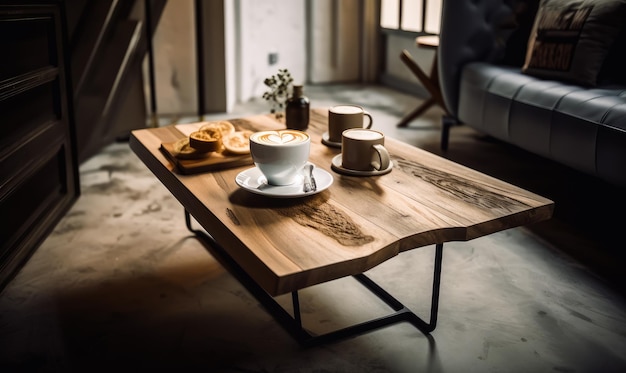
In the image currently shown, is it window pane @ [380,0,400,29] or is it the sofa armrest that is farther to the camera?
window pane @ [380,0,400,29]

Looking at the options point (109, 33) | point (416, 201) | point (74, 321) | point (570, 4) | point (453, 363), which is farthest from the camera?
point (109, 33)

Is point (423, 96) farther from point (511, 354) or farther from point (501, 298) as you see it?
point (511, 354)

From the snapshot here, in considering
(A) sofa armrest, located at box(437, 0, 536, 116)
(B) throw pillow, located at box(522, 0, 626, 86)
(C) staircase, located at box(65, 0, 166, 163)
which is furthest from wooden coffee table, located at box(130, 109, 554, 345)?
(A) sofa armrest, located at box(437, 0, 536, 116)

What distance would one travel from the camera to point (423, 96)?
15.0 feet

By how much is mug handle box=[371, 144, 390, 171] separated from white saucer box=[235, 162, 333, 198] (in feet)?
0.42

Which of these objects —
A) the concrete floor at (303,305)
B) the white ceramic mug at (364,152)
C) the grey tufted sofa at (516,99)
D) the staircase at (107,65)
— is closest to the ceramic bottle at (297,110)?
the white ceramic mug at (364,152)

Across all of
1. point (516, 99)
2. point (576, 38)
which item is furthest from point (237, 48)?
point (576, 38)

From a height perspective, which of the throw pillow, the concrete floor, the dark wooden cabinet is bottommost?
the concrete floor

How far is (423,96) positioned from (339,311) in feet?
10.5

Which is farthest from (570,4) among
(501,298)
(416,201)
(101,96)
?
(101,96)

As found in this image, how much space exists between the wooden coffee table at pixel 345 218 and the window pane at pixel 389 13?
3.49m

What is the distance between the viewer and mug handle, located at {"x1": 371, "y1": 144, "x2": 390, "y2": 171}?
1.43 metres

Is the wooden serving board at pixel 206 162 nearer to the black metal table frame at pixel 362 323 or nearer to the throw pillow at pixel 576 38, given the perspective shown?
the black metal table frame at pixel 362 323

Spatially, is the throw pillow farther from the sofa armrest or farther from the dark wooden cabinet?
the dark wooden cabinet
